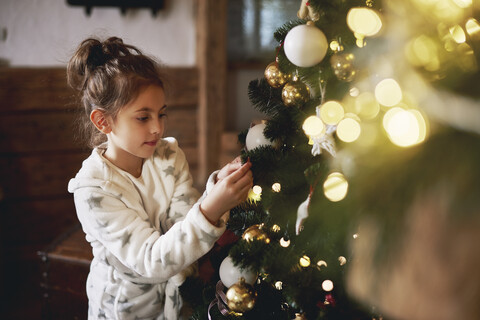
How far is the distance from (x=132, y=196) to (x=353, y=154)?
0.55 metres

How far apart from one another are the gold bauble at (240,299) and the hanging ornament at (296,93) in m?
0.32

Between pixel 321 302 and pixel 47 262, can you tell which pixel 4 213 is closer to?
pixel 47 262

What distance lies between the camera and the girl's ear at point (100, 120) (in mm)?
945

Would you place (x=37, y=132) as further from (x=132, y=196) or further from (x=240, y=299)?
(x=240, y=299)

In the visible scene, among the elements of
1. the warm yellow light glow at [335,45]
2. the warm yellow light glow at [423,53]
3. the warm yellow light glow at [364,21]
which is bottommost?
the warm yellow light glow at [423,53]

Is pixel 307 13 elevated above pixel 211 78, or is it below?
above

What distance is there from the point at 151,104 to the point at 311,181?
472mm

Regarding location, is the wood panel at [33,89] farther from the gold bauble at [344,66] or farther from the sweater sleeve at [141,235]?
the gold bauble at [344,66]

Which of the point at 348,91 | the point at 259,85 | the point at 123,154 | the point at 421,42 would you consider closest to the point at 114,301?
the point at 123,154

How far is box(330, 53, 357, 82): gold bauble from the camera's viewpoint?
582 millimetres

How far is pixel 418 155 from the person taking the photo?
0.47m

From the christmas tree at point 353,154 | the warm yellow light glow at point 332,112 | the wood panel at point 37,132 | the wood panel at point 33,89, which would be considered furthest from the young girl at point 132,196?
the wood panel at point 37,132

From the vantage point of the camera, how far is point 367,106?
552 millimetres

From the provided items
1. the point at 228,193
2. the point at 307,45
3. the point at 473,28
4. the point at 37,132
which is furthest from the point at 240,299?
the point at 37,132
